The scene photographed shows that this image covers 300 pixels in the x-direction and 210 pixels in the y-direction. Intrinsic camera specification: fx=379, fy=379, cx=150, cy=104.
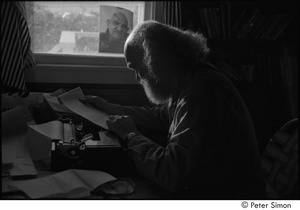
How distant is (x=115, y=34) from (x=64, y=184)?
934 millimetres

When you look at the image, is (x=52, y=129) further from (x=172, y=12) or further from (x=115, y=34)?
(x=172, y=12)

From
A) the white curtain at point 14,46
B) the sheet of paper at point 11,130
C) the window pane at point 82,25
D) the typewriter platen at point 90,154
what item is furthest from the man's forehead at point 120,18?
the typewriter platen at point 90,154

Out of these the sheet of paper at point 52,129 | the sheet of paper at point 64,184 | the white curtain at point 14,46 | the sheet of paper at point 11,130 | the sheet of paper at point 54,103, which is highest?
the white curtain at point 14,46

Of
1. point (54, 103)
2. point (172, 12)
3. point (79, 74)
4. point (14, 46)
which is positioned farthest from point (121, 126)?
point (172, 12)

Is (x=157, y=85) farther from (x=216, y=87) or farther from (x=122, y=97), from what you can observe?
(x=122, y=97)

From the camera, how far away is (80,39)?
70.5 inches

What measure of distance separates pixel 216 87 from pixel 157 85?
224 mm

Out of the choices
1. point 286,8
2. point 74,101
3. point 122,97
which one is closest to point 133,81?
point 122,97

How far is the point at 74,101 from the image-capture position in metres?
1.37

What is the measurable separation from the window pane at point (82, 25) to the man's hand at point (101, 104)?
359 millimetres

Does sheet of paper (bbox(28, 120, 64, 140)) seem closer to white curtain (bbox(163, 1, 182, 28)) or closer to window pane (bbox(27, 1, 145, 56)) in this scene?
window pane (bbox(27, 1, 145, 56))

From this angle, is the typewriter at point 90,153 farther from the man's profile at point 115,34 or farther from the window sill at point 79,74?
the man's profile at point 115,34

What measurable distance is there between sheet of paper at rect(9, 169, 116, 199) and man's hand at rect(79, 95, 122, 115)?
425 mm

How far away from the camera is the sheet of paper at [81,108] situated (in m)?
1.22
